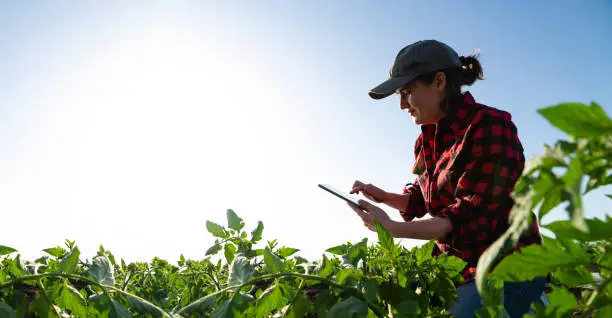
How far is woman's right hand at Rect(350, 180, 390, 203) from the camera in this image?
4398 mm

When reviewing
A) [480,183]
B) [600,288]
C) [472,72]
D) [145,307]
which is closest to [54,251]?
[145,307]

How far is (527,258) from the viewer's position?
0.86 metres

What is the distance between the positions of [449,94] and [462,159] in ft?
2.32

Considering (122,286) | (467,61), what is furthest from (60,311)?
(467,61)

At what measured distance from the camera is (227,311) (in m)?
1.62

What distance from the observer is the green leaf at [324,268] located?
68.5 inches

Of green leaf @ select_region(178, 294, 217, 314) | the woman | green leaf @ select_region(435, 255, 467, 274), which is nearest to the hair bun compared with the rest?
the woman

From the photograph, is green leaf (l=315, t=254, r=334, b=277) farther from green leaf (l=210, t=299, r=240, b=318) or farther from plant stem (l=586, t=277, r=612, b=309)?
plant stem (l=586, t=277, r=612, b=309)

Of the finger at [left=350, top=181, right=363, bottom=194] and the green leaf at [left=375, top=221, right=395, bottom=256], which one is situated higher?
the finger at [left=350, top=181, right=363, bottom=194]

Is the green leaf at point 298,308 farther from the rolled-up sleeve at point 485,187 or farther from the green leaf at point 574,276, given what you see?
the rolled-up sleeve at point 485,187

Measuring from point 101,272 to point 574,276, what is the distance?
145cm

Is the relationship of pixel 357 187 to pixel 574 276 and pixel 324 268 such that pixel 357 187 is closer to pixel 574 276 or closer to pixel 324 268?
pixel 324 268

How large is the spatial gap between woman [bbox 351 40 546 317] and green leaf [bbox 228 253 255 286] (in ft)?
3.18

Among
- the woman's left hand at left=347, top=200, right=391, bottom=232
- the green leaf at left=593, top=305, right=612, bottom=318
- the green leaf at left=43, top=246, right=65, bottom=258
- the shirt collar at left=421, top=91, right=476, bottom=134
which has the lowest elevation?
the green leaf at left=593, top=305, right=612, bottom=318
